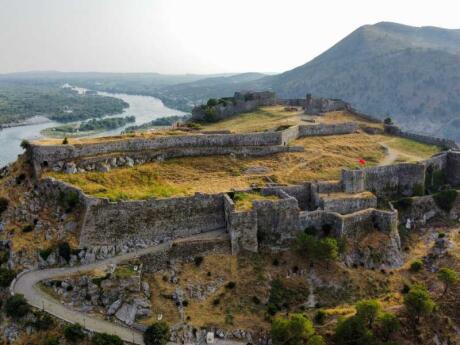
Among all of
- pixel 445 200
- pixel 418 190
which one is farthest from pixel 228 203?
pixel 445 200

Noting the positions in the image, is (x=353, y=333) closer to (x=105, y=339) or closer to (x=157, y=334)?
(x=157, y=334)

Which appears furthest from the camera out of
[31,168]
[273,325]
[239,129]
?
[239,129]

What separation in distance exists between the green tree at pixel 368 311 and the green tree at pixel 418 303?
3045 millimetres

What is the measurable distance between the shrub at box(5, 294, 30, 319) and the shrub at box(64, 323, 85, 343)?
163 inches

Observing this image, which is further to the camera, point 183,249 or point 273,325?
point 183,249

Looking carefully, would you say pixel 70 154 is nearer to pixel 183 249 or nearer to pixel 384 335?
pixel 183 249

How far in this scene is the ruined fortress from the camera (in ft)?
148

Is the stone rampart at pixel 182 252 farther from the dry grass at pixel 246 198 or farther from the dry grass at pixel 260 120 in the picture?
the dry grass at pixel 260 120

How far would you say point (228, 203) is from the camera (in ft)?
151

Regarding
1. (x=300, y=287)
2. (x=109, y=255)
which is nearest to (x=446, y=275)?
(x=300, y=287)

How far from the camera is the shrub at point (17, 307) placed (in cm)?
3903

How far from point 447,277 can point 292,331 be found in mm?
15700

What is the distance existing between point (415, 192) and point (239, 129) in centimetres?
2422

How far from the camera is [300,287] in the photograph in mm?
44438
